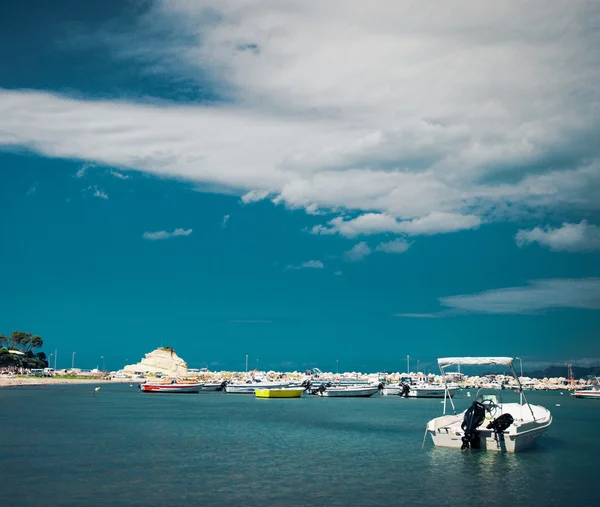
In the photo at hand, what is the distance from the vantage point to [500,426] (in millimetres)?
32406

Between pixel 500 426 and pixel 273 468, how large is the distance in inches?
497

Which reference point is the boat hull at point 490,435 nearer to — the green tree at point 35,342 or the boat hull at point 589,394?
the boat hull at point 589,394

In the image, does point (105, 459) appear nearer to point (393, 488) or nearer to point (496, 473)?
point (393, 488)

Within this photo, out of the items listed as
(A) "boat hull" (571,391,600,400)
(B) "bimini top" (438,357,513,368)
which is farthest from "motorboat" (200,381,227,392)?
(B) "bimini top" (438,357,513,368)

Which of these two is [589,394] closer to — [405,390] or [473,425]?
[405,390]

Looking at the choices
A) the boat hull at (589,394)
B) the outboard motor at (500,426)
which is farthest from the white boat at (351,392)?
the outboard motor at (500,426)

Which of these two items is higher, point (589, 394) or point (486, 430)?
point (486, 430)

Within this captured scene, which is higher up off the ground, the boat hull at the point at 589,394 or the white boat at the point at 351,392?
the white boat at the point at 351,392

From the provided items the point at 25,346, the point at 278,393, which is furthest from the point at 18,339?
the point at 278,393

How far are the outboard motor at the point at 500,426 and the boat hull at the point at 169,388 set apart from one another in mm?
103618

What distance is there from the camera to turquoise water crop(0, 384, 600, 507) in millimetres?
22594

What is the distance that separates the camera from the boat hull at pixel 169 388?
126869 mm

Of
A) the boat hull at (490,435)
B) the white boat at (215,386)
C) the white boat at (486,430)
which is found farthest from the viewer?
the white boat at (215,386)


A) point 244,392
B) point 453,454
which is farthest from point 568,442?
point 244,392
